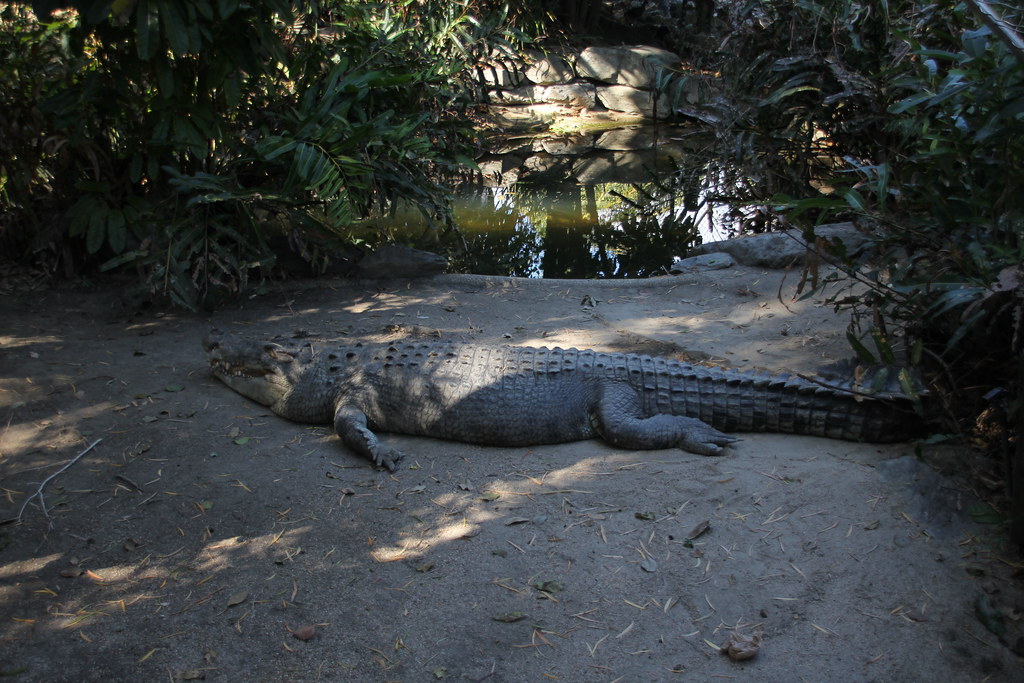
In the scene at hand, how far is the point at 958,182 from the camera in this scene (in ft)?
10.7

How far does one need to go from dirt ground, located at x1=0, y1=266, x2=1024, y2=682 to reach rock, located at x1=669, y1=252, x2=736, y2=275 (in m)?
3.30

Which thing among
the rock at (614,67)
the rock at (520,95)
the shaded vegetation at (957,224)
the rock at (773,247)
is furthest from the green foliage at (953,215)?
the rock at (614,67)

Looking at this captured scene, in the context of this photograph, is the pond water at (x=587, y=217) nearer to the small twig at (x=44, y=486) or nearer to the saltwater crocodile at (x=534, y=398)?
the saltwater crocodile at (x=534, y=398)

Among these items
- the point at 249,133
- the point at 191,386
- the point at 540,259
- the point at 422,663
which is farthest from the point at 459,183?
the point at 422,663

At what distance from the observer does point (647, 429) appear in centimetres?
387

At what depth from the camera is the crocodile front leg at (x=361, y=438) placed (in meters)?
3.72

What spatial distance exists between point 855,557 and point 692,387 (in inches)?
52.9

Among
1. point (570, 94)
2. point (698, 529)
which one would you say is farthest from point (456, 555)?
point (570, 94)

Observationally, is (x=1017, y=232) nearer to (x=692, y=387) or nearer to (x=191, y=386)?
(x=692, y=387)

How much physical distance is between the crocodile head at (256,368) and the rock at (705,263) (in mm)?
4023

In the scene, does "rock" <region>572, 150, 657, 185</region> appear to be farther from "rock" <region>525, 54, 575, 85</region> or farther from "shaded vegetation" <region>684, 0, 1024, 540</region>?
"shaded vegetation" <region>684, 0, 1024, 540</region>

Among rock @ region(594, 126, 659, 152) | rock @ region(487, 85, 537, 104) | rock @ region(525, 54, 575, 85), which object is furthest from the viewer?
rock @ region(525, 54, 575, 85)

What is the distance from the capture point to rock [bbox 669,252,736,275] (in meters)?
6.94

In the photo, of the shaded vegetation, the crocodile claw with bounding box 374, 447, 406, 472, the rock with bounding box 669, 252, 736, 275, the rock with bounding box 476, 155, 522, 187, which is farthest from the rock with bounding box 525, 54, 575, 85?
the crocodile claw with bounding box 374, 447, 406, 472
